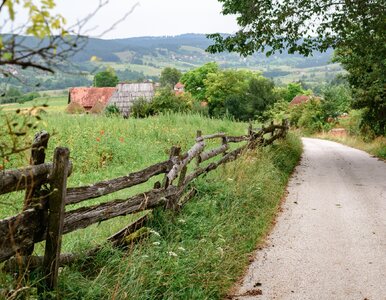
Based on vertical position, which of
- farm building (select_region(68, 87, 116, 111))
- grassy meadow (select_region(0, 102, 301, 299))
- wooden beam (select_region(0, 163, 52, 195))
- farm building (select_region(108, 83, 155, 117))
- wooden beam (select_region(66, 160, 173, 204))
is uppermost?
wooden beam (select_region(0, 163, 52, 195))

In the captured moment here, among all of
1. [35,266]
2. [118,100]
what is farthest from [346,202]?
[118,100]

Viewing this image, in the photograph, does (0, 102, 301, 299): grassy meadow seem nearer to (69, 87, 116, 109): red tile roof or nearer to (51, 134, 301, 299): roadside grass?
(51, 134, 301, 299): roadside grass

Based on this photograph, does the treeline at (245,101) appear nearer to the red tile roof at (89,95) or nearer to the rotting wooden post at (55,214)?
the red tile roof at (89,95)

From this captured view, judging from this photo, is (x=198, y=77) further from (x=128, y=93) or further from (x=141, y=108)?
(x=141, y=108)

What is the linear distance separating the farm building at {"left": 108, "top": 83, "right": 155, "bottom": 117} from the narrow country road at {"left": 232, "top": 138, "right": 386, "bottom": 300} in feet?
122

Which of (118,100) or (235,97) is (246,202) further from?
(235,97)

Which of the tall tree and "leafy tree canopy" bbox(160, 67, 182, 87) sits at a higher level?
the tall tree

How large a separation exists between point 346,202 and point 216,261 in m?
5.64

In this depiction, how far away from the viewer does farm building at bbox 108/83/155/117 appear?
47344mm

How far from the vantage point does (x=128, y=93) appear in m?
49.1

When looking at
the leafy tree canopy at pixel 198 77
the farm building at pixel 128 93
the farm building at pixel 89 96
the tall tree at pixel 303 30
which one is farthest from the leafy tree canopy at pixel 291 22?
the leafy tree canopy at pixel 198 77

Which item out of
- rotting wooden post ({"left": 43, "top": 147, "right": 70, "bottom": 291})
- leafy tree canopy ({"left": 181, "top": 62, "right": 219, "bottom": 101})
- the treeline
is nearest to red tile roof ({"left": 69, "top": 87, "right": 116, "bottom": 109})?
the treeline

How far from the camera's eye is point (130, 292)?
12.7ft

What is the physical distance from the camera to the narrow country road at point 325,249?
17.0 feet
